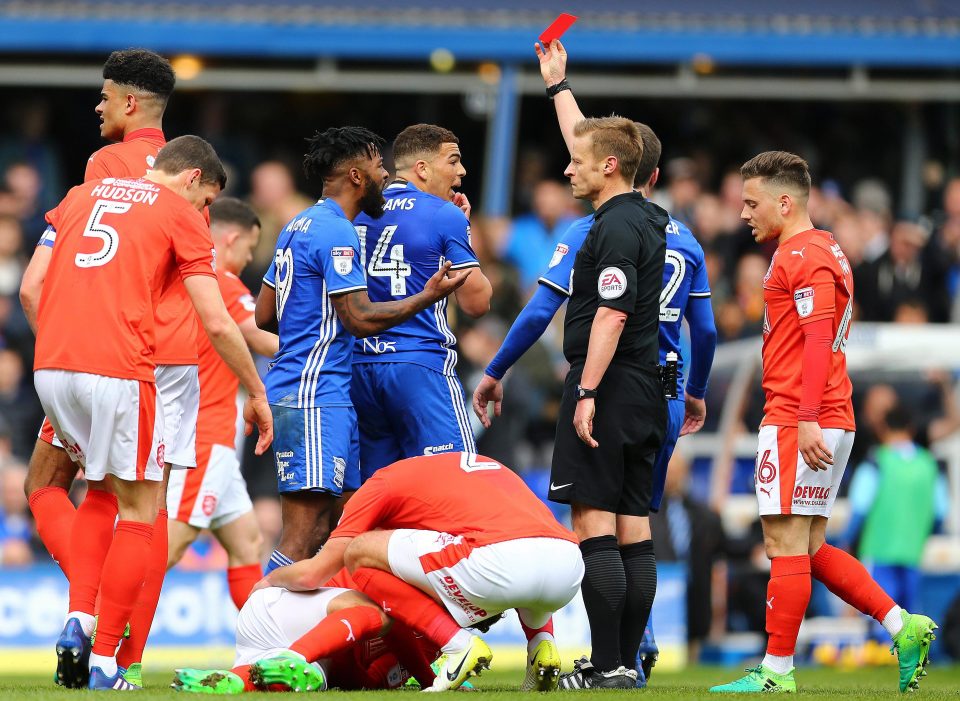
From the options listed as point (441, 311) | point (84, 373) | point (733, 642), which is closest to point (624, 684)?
point (441, 311)

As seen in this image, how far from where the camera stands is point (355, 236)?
767 centimetres

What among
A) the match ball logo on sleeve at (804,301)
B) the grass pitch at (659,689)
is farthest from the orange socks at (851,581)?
the match ball logo on sleeve at (804,301)

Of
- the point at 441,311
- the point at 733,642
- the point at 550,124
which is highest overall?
the point at 550,124

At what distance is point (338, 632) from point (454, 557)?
594mm

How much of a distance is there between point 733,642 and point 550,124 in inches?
279

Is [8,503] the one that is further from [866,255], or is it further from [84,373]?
[866,255]

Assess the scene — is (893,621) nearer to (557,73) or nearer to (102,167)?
(557,73)

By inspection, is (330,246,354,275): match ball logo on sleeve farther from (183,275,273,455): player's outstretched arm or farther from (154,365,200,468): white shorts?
(154,365,200,468): white shorts

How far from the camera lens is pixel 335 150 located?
7910 mm

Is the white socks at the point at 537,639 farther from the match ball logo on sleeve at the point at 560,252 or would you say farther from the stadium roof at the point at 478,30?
the stadium roof at the point at 478,30

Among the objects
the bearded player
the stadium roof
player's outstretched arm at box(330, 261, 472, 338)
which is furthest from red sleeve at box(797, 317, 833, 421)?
the stadium roof

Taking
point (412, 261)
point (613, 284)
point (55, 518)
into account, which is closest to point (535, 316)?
point (613, 284)

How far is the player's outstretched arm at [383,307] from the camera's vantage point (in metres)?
7.50

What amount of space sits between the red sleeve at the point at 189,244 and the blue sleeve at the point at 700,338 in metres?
2.61
